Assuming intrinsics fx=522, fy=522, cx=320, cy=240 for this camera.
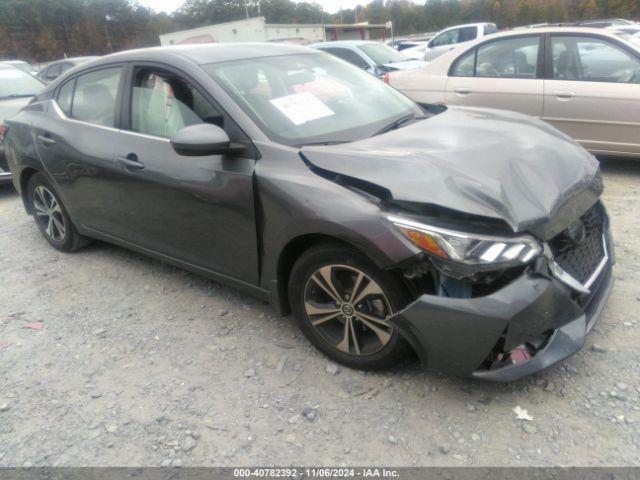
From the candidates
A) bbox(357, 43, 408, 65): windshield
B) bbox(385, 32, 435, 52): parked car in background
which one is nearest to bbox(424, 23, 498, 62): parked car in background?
bbox(385, 32, 435, 52): parked car in background

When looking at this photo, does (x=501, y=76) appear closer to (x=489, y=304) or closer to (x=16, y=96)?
(x=489, y=304)

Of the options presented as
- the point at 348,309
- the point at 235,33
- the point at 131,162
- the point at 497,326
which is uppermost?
the point at 235,33

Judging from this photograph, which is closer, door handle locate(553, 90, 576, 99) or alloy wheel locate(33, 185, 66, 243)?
alloy wheel locate(33, 185, 66, 243)

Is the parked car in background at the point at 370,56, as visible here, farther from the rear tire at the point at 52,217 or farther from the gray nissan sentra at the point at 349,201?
the rear tire at the point at 52,217

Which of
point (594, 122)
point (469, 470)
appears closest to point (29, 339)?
point (469, 470)

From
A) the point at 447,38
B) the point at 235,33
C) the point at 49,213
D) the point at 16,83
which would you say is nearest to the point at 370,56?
the point at 16,83

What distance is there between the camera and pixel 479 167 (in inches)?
97.4

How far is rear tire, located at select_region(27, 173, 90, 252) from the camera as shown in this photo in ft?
14.4

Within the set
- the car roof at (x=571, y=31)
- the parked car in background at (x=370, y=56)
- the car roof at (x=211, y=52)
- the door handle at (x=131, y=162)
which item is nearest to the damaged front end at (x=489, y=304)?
the car roof at (x=211, y=52)

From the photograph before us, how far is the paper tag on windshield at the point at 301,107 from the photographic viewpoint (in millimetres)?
2963

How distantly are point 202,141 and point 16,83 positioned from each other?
656 cm

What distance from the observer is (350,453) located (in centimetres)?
223

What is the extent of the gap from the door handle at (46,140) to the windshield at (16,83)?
388cm

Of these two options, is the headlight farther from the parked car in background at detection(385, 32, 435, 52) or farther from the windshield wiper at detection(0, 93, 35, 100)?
the parked car in background at detection(385, 32, 435, 52)
